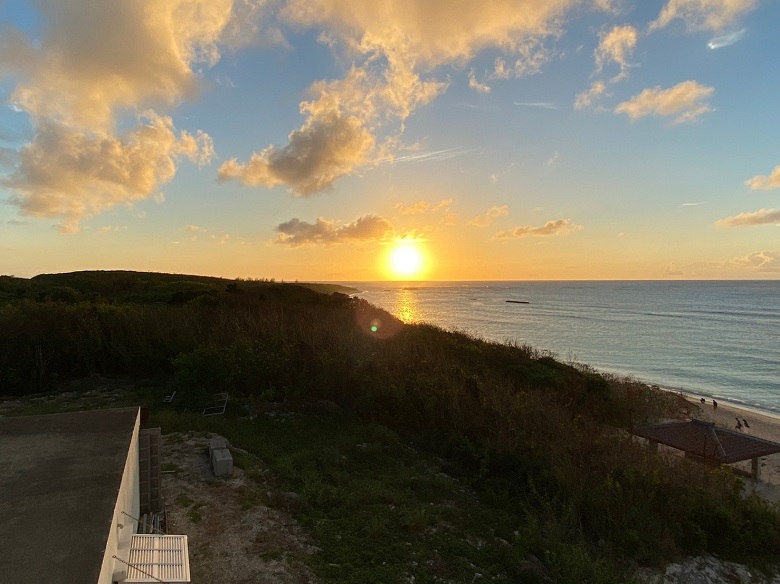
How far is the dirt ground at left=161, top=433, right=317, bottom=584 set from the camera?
5.60 m

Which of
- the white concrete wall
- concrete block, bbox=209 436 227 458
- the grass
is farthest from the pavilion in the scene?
the white concrete wall

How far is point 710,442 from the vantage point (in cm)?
1136

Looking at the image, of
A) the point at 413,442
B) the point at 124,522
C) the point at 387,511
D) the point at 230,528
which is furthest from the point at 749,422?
the point at 124,522

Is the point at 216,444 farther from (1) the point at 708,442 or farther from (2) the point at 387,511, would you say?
(1) the point at 708,442

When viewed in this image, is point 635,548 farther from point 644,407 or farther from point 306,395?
point 644,407

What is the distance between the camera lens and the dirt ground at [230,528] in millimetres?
5598

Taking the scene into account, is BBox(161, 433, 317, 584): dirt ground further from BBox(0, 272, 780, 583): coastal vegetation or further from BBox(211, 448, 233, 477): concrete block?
BBox(0, 272, 780, 583): coastal vegetation

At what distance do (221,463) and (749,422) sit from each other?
26.3 m

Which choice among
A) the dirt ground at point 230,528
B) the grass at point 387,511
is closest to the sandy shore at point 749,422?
the grass at point 387,511

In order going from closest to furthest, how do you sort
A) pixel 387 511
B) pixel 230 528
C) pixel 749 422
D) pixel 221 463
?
pixel 230 528 → pixel 387 511 → pixel 221 463 → pixel 749 422

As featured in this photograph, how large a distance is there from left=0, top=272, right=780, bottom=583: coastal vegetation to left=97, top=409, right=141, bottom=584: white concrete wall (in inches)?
79.7

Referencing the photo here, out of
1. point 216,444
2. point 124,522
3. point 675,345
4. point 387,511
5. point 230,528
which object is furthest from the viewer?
point 675,345

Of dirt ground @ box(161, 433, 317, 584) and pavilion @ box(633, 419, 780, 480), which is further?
pavilion @ box(633, 419, 780, 480)

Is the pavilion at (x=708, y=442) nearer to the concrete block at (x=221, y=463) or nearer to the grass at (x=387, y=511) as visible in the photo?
the grass at (x=387, y=511)
